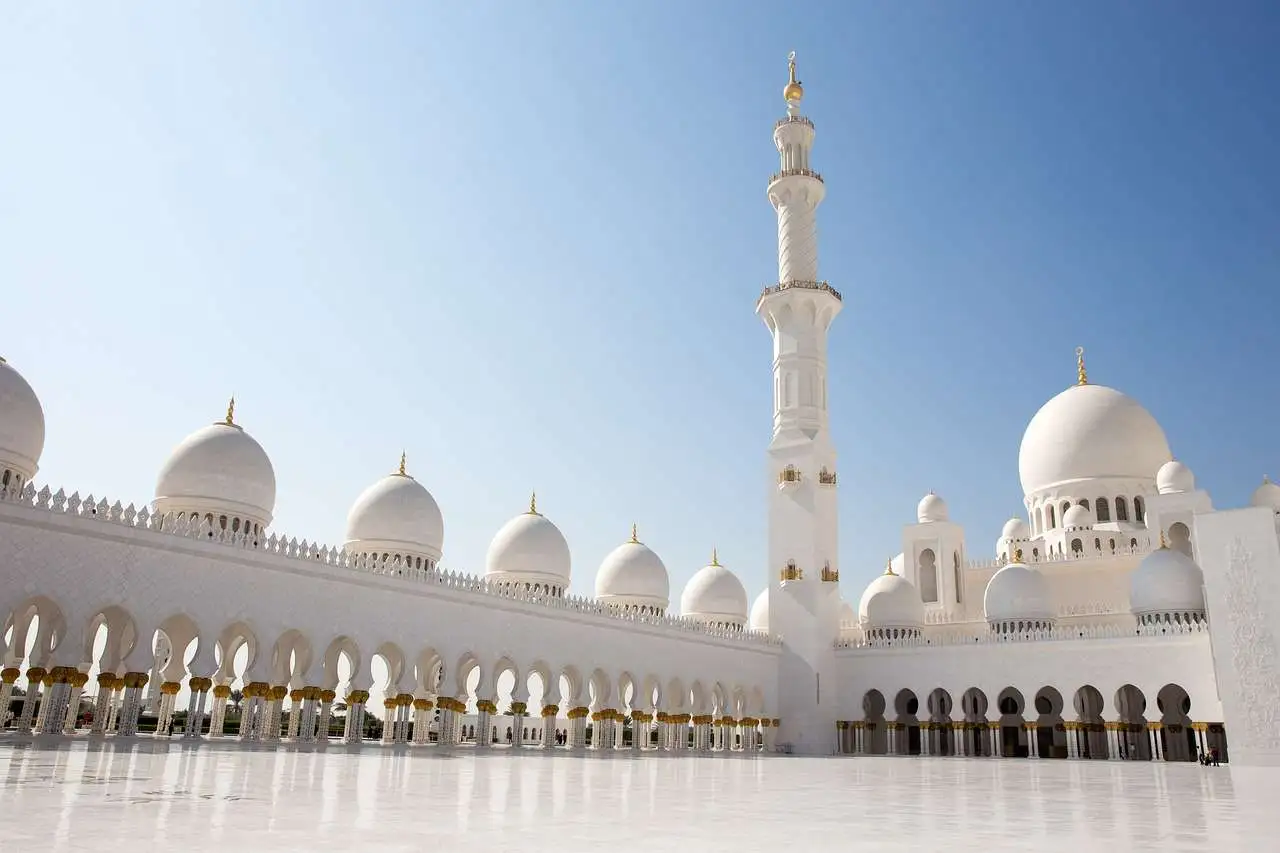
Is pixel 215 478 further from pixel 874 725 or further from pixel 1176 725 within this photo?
pixel 1176 725

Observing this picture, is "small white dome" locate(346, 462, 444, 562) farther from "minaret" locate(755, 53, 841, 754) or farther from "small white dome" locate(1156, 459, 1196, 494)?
"small white dome" locate(1156, 459, 1196, 494)

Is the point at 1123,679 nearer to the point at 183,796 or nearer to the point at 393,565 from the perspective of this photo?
the point at 393,565

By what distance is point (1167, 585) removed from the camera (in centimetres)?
2527

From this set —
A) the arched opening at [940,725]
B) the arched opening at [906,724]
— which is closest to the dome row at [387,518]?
the arched opening at [906,724]

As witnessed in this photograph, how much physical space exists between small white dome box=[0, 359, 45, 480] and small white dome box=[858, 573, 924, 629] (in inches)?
857

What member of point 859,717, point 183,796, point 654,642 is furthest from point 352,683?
point 859,717

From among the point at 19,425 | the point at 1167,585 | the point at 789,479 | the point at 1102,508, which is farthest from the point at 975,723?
the point at 19,425

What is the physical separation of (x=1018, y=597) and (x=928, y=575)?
5.92 meters

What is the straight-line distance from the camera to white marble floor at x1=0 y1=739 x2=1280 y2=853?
5531 millimetres

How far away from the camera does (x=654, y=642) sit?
1011 inches

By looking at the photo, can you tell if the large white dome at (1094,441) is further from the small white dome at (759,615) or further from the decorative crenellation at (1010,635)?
the small white dome at (759,615)

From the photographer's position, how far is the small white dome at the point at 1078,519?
30672mm

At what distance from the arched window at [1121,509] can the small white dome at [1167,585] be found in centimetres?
499

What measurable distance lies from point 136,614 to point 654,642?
1308cm
